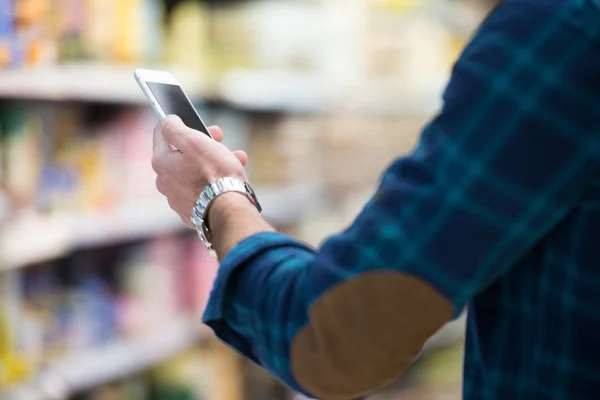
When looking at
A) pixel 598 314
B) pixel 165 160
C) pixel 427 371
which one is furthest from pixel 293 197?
pixel 598 314

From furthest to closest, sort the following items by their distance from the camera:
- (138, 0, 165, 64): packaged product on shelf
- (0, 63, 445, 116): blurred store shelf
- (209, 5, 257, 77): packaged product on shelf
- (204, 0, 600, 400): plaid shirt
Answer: (209, 5, 257, 77): packaged product on shelf, (138, 0, 165, 64): packaged product on shelf, (0, 63, 445, 116): blurred store shelf, (204, 0, 600, 400): plaid shirt

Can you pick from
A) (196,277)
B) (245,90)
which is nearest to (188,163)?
(196,277)

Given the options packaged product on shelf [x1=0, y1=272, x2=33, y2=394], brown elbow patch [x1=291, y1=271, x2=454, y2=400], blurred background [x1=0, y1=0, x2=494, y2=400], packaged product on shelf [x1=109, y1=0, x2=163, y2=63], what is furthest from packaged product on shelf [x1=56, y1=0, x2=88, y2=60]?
brown elbow patch [x1=291, y1=271, x2=454, y2=400]

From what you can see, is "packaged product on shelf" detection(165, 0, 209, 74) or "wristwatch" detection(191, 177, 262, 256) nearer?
"wristwatch" detection(191, 177, 262, 256)

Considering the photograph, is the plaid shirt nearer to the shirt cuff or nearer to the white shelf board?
the shirt cuff

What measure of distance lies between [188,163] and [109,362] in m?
1.26

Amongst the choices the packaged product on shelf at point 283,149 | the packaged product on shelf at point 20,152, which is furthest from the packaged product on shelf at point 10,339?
the packaged product on shelf at point 283,149

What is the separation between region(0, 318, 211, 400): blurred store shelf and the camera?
1.76 m

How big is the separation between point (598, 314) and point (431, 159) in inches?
7.3

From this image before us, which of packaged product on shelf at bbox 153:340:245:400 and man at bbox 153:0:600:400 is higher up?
man at bbox 153:0:600:400

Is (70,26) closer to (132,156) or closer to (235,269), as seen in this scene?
(132,156)

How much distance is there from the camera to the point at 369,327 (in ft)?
2.27

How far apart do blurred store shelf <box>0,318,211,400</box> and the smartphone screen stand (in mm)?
859

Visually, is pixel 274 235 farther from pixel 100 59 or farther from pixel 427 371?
pixel 427 371
